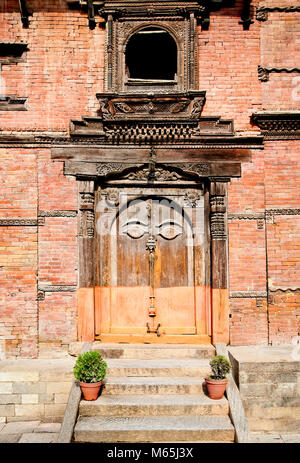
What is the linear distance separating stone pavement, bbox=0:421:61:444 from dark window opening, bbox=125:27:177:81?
624 cm

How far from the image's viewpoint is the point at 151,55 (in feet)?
25.5

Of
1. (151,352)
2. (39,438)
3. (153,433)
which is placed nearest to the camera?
(153,433)

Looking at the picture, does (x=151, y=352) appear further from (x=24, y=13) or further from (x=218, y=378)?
(x=24, y=13)

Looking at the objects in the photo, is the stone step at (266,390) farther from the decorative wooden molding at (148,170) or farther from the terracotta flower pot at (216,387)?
the decorative wooden molding at (148,170)

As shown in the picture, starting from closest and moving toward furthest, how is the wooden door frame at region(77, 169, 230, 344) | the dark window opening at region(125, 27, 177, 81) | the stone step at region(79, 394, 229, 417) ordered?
1. the stone step at region(79, 394, 229, 417)
2. the wooden door frame at region(77, 169, 230, 344)
3. the dark window opening at region(125, 27, 177, 81)

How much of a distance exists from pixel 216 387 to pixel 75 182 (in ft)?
13.6

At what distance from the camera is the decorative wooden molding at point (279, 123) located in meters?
6.86

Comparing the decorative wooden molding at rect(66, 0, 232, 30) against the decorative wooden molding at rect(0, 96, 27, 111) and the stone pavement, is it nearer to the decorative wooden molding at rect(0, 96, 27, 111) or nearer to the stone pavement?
the decorative wooden molding at rect(0, 96, 27, 111)

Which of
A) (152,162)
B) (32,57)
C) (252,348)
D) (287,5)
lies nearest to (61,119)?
(32,57)

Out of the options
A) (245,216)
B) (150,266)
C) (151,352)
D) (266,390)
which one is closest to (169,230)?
(150,266)

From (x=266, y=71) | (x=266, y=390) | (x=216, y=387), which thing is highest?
(x=266, y=71)

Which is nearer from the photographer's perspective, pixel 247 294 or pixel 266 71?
pixel 247 294

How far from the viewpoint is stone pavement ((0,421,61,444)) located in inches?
216

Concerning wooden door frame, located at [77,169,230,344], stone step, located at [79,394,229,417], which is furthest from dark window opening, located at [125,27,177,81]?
stone step, located at [79,394,229,417]
